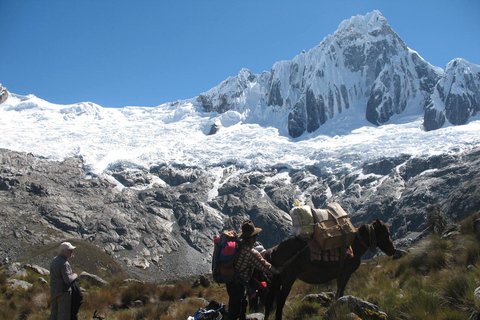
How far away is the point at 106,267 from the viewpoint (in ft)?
371

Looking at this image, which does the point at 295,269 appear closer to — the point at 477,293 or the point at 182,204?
the point at 477,293

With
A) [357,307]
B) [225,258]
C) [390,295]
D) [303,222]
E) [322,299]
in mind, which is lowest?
[322,299]

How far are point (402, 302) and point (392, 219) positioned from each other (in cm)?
14755

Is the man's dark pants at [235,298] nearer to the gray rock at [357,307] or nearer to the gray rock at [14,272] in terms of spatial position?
the gray rock at [357,307]

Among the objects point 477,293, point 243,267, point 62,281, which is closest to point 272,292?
point 243,267

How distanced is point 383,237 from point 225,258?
509cm

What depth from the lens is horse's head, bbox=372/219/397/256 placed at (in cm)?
1044

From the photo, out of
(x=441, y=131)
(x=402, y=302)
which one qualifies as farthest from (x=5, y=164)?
(x=441, y=131)

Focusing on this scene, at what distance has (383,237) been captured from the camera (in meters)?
10.4

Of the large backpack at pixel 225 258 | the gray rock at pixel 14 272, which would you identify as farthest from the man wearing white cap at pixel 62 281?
the gray rock at pixel 14 272

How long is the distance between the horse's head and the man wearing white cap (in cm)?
837

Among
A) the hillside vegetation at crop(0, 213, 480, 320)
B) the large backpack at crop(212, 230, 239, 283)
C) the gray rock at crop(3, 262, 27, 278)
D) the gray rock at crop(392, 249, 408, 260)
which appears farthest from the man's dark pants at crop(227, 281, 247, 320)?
the gray rock at crop(3, 262, 27, 278)

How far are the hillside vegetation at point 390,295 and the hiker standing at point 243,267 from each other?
63.7 inches

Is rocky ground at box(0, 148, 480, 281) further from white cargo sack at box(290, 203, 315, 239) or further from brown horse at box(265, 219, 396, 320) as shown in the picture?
white cargo sack at box(290, 203, 315, 239)
